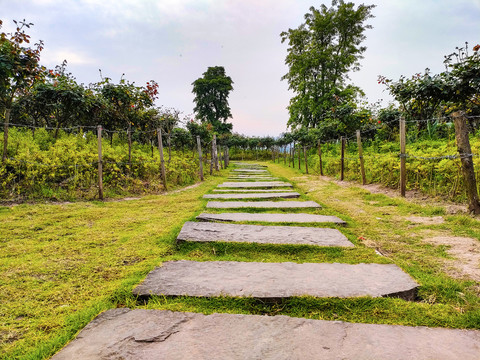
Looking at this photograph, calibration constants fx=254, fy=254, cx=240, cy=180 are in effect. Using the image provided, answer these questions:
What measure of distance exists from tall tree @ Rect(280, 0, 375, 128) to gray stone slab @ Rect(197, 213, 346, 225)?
17.5 metres

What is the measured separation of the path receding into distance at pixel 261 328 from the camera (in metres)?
1.08

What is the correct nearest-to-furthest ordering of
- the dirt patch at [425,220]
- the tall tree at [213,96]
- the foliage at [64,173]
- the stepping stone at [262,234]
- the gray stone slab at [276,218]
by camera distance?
the stepping stone at [262,234] → the dirt patch at [425,220] → the gray stone slab at [276,218] → the foliage at [64,173] → the tall tree at [213,96]

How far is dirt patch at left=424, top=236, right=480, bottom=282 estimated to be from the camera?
186 centimetres

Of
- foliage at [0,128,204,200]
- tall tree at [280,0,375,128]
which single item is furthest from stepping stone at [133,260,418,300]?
tall tree at [280,0,375,128]

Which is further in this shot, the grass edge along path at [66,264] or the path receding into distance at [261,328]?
the grass edge along path at [66,264]

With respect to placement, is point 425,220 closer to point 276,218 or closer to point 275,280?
point 276,218

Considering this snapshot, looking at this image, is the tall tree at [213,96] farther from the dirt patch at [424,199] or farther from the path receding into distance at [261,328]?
the path receding into distance at [261,328]

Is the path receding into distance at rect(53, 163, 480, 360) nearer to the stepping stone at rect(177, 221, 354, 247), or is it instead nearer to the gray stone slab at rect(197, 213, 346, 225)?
the stepping stone at rect(177, 221, 354, 247)

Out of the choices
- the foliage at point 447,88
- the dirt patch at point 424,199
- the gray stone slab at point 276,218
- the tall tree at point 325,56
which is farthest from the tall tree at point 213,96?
the gray stone slab at point 276,218

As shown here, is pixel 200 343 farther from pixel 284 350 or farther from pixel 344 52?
pixel 344 52

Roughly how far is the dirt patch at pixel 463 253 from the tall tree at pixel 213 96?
33029 millimetres

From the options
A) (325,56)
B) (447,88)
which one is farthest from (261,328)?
(325,56)

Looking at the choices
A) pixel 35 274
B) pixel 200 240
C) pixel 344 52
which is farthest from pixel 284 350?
pixel 344 52

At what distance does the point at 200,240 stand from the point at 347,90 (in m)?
21.3
